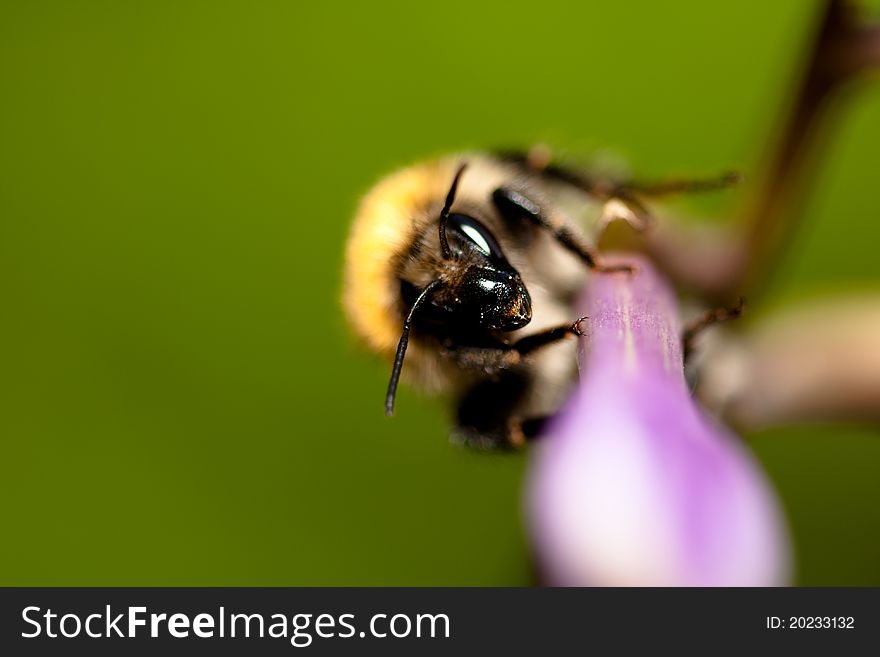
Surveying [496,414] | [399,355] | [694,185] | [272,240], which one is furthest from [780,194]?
[272,240]

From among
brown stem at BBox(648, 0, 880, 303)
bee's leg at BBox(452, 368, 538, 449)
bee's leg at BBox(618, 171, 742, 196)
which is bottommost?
bee's leg at BBox(452, 368, 538, 449)

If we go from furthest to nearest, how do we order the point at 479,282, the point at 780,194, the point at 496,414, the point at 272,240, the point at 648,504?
the point at 272,240 → the point at 780,194 → the point at 496,414 → the point at 479,282 → the point at 648,504

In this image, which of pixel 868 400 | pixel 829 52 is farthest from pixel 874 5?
pixel 868 400

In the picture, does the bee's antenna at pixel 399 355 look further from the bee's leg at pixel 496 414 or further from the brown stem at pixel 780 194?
the brown stem at pixel 780 194

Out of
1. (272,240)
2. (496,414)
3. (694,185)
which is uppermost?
(272,240)

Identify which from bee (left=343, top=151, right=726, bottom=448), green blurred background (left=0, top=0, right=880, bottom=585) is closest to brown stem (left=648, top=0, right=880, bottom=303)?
bee (left=343, top=151, right=726, bottom=448)

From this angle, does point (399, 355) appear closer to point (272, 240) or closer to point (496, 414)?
point (496, 414)

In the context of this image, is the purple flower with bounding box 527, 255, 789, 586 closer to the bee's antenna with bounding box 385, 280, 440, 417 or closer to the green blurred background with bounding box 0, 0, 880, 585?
the bee's antenna with bounding box 385, 280, 440, 417

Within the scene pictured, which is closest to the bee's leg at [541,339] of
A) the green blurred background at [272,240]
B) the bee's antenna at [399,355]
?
the bee's antenna at [399,355]
